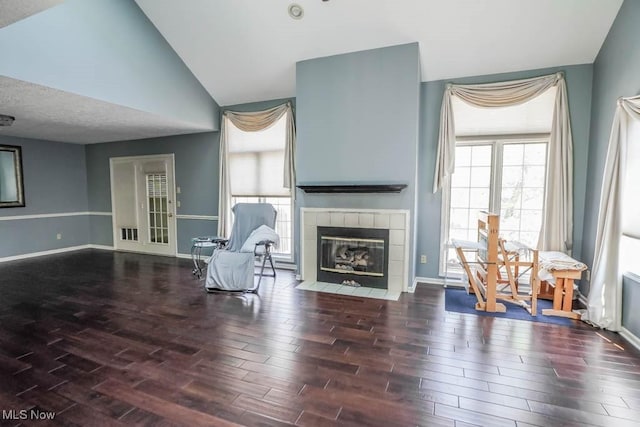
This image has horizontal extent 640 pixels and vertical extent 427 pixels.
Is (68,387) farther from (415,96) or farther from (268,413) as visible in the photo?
(415,96)

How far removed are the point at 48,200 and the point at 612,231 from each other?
8.85 m

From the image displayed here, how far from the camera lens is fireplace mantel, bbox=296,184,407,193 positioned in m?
3.79

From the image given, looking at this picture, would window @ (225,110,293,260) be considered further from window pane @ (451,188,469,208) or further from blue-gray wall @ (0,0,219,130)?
window pane @ (451,188,469,208)

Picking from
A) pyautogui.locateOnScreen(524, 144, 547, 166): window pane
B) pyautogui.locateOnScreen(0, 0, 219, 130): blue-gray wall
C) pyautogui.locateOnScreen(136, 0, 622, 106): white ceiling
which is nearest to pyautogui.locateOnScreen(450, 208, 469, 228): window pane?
pyautogui.locateOnScreen(524, 144, 547, 166): window pane

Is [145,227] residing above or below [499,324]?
above

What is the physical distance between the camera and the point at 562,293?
332 centimetres

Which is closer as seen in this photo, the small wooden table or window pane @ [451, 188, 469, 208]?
the small wooden table

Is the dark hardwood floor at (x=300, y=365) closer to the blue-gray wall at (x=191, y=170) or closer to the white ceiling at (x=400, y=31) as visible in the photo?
the blue-gray wall at (x=191, y=170)

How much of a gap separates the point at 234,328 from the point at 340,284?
1655mm

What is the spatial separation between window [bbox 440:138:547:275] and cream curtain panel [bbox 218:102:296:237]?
2.33 metres

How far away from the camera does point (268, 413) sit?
6.08 ft

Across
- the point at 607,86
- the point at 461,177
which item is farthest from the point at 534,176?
the point at 607,86

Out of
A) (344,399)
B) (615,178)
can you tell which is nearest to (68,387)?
(344,399)

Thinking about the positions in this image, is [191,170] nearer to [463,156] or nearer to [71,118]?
[71,118]
